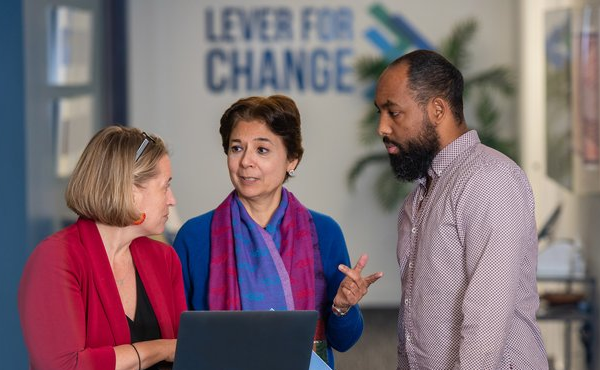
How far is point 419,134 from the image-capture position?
8.59 feet

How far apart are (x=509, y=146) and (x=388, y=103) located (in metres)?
6.27

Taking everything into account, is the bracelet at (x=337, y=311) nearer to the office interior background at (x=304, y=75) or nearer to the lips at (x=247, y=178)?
the lips at (x=247, y=178)

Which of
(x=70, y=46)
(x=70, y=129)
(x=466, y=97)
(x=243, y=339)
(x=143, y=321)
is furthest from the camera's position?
(x=466, y=97)

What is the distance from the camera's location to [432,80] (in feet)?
8.62

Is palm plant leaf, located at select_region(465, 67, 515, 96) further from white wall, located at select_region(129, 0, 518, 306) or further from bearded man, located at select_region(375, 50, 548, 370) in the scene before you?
bearded man, located at select_region(375, 50, 548, 370)

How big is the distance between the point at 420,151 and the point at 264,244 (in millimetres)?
551

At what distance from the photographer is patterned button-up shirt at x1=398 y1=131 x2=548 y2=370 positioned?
7.89 feet

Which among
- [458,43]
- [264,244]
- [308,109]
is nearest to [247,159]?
[264,244]

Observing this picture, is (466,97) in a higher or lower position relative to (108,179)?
higher

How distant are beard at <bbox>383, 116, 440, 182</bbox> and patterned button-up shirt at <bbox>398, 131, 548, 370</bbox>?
3 centimetres

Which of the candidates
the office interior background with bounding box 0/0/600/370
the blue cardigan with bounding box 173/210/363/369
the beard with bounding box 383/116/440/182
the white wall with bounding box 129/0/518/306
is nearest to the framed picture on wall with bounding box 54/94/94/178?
the office interior background with bounding box 0/0/600/370

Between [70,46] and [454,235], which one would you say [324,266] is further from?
[70,46]

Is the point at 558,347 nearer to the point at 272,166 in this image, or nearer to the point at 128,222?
the point at 272,166

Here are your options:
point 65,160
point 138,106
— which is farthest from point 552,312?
point 138,106
